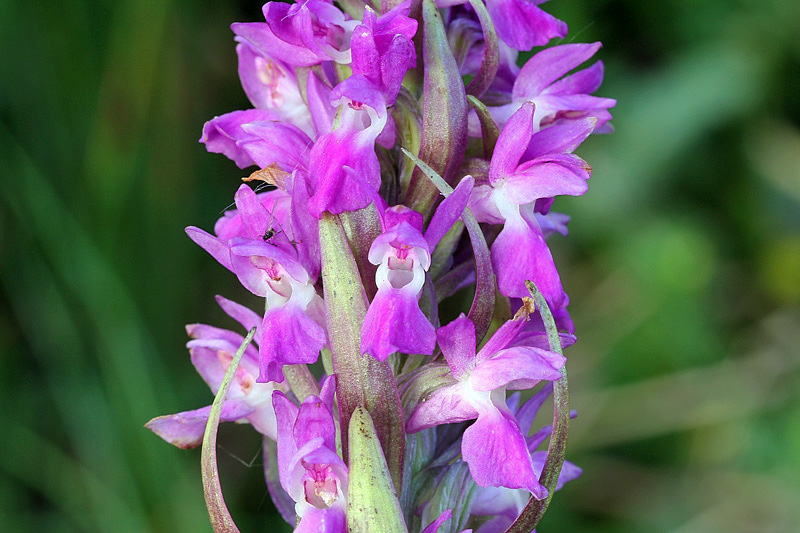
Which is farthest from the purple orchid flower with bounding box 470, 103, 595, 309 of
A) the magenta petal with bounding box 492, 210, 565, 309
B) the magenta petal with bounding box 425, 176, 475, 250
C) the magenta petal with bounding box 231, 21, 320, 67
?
the magenta petal with bounding box 231, 21, 320, 67

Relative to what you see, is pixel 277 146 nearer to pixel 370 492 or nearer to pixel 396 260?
pixel 396 260

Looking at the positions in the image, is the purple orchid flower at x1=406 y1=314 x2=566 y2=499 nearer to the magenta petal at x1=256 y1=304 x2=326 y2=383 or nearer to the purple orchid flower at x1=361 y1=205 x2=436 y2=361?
the purple orchid flower at x1=361 y1=205 x2=436 y2=361

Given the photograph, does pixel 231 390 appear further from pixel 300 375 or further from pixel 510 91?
pixel 510 91

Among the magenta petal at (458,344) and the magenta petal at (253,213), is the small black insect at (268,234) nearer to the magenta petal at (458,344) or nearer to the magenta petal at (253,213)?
the magenta petal at (253,213)

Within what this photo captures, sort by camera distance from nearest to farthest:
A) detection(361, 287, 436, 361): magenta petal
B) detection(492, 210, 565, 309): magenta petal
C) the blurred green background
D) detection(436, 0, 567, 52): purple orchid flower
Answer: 1. detection(361, 287, 436, 361): magenta petal
2. detection(492, 210, 565, 309): magenta petal
3. detection(436, 0, 567, 52): purple orchid flower
4. the blurred green background

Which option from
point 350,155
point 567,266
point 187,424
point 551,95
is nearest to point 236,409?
point 187,424

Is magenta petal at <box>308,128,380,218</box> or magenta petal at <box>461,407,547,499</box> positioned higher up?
magenta petal at <box>308,128,380,218</box>

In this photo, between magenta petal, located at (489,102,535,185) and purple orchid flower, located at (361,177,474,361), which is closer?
purple orchid flower, located at (361,177,474,361)
